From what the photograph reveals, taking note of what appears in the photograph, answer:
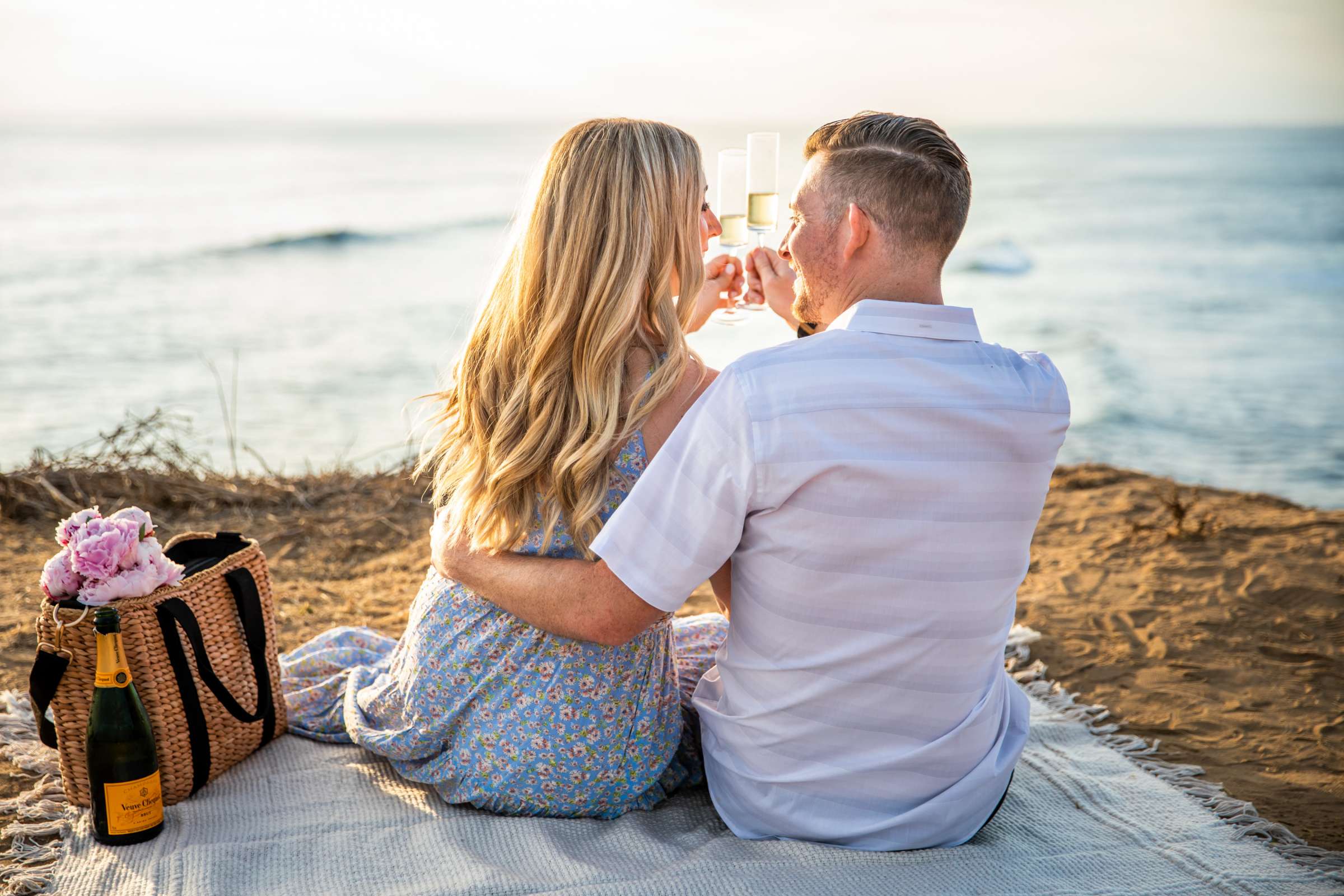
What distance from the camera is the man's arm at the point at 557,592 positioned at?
210cm

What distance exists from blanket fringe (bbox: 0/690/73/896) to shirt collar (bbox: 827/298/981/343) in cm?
212

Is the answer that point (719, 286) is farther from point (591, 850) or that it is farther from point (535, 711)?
point (591, 850)

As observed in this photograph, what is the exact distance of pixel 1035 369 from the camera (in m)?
2.04

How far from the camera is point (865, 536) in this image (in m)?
1.98

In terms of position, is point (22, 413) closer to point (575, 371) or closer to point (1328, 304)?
point (575, 371)

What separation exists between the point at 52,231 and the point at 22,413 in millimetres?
11565

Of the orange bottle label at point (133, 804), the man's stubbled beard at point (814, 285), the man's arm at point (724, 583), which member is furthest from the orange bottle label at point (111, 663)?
the man's stubbled beard at point (814, 285)

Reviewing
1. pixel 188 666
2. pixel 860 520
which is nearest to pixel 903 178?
pixel 860 520

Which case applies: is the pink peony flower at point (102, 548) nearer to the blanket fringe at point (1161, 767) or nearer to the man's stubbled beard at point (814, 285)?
the man's stubbled beard at point (814, 285)

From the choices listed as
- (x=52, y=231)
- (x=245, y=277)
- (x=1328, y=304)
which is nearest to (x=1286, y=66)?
(x=1328, y=304)

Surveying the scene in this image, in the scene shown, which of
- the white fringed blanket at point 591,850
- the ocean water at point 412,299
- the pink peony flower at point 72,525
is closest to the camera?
the white fringed blanket at point 591,850

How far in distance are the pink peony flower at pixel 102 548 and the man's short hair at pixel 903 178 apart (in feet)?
5.90

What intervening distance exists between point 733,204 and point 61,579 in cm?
192

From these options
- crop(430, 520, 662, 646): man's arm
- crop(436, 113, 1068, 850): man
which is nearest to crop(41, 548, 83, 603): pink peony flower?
crop(430, 520, 662, 646): man's arm
